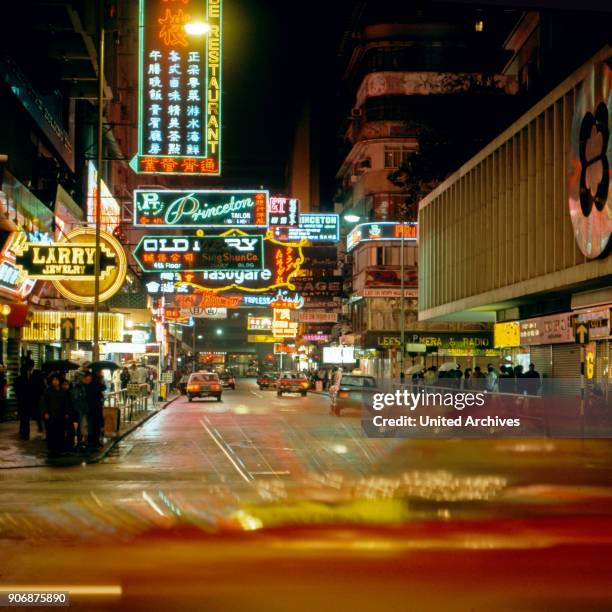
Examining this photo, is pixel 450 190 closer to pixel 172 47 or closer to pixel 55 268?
pixel 172 47

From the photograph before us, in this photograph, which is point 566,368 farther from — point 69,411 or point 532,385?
point 69,411

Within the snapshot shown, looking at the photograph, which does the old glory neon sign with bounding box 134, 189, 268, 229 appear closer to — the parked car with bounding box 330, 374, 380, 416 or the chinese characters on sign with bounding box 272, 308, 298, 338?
the parked car with bounding box 330, 374, 380, 416

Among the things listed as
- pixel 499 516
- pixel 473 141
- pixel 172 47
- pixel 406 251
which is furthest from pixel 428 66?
pixel 499 516

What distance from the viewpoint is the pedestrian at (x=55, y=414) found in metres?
21.3

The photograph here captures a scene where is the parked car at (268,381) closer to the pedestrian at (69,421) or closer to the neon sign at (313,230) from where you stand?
the neon sign at (313,230)

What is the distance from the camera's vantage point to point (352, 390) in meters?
33.6

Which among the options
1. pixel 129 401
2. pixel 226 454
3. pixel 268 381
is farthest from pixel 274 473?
pixel 268 381

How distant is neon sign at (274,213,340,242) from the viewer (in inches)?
2194

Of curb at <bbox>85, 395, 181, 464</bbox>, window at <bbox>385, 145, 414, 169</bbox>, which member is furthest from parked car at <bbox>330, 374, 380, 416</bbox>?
window at <bbox>385, 145, 414, 169</bbox>

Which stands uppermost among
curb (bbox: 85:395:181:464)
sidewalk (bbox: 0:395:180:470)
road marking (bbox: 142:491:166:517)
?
road marking (bbox: 142:491:166:517)

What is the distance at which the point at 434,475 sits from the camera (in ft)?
58.0

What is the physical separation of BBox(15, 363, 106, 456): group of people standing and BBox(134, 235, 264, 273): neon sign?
A: 10.7 m

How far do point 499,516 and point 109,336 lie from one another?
25018 millimetres

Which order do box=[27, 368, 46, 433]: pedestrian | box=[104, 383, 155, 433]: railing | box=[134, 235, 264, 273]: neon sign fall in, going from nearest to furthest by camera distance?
box=[27, 368, 46, 433]: pedestrian, box=[104, 383, 155, 433]: railing, box=[134, 235, 264, 273]: neon sign
